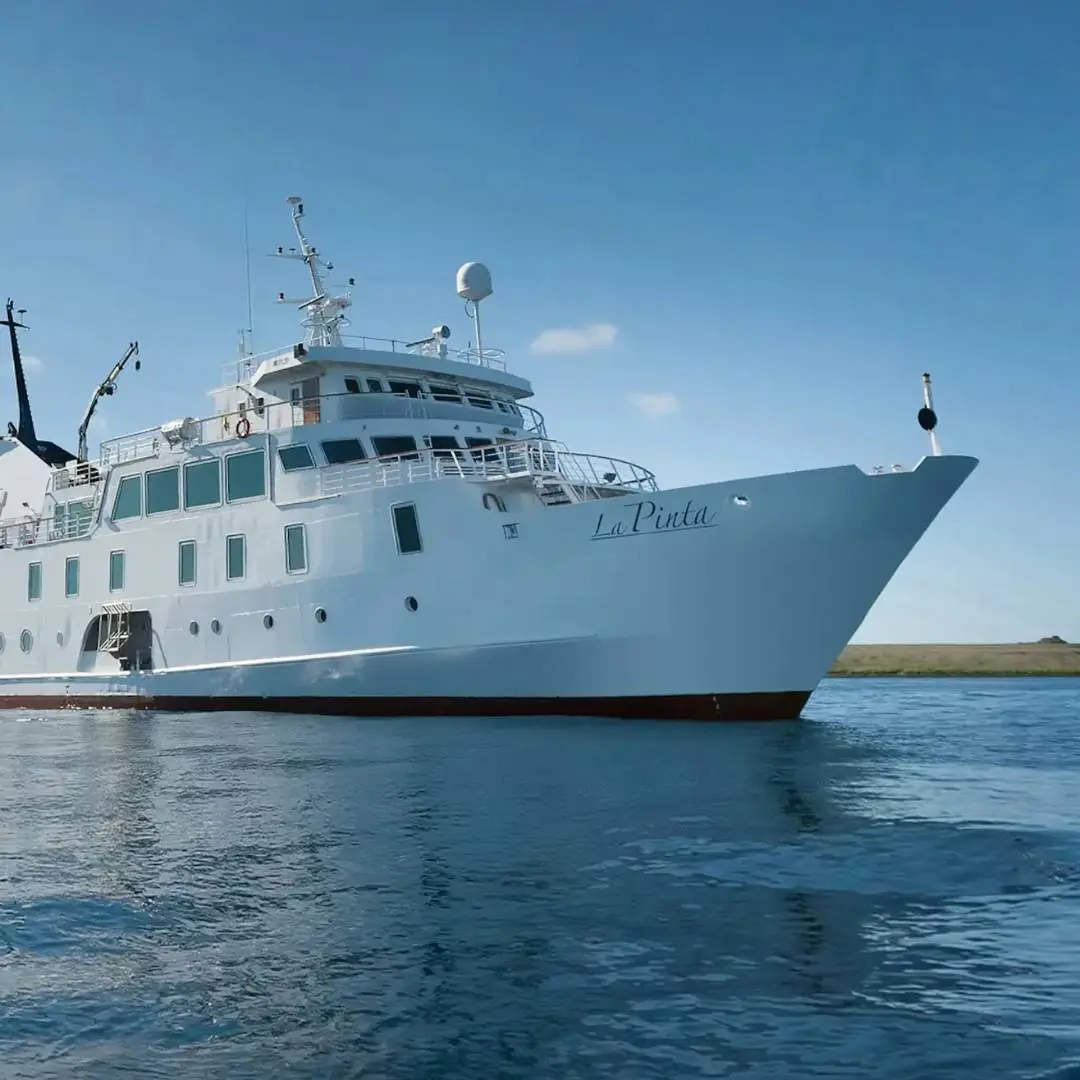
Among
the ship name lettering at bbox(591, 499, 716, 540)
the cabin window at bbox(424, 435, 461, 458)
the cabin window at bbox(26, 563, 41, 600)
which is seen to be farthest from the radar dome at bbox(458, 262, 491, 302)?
the cabin window at bbox(26, 563, 41, 600)

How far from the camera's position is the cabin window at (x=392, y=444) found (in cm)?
2586

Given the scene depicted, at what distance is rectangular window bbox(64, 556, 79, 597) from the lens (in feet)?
102

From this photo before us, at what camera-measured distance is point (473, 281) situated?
98.8 ft

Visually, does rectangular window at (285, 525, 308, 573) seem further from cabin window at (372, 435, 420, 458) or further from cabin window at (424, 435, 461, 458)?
cabin window at (424, 435, 461, 458)

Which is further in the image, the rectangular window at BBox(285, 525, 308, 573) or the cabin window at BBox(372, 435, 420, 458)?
the cabin window at BBox(372, 435, 420, 458)

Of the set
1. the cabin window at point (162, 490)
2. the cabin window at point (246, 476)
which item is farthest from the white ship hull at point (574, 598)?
the cabin window at point (162, 490)

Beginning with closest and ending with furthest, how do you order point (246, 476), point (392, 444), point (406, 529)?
point (406, 529), point (392, 444), point (246, 476)

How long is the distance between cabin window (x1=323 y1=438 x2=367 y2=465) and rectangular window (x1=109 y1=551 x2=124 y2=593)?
8.08 metres

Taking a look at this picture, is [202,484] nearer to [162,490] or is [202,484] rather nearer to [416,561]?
[162,490]

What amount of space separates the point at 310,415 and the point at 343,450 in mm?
2075

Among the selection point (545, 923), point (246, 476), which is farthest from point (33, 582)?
point (545, 923)

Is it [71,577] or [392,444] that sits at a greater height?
[392,444]

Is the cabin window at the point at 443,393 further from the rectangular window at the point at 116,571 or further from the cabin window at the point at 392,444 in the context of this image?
the rectangular window at the point at 116,571

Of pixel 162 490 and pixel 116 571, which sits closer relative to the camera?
pixel 162 490
